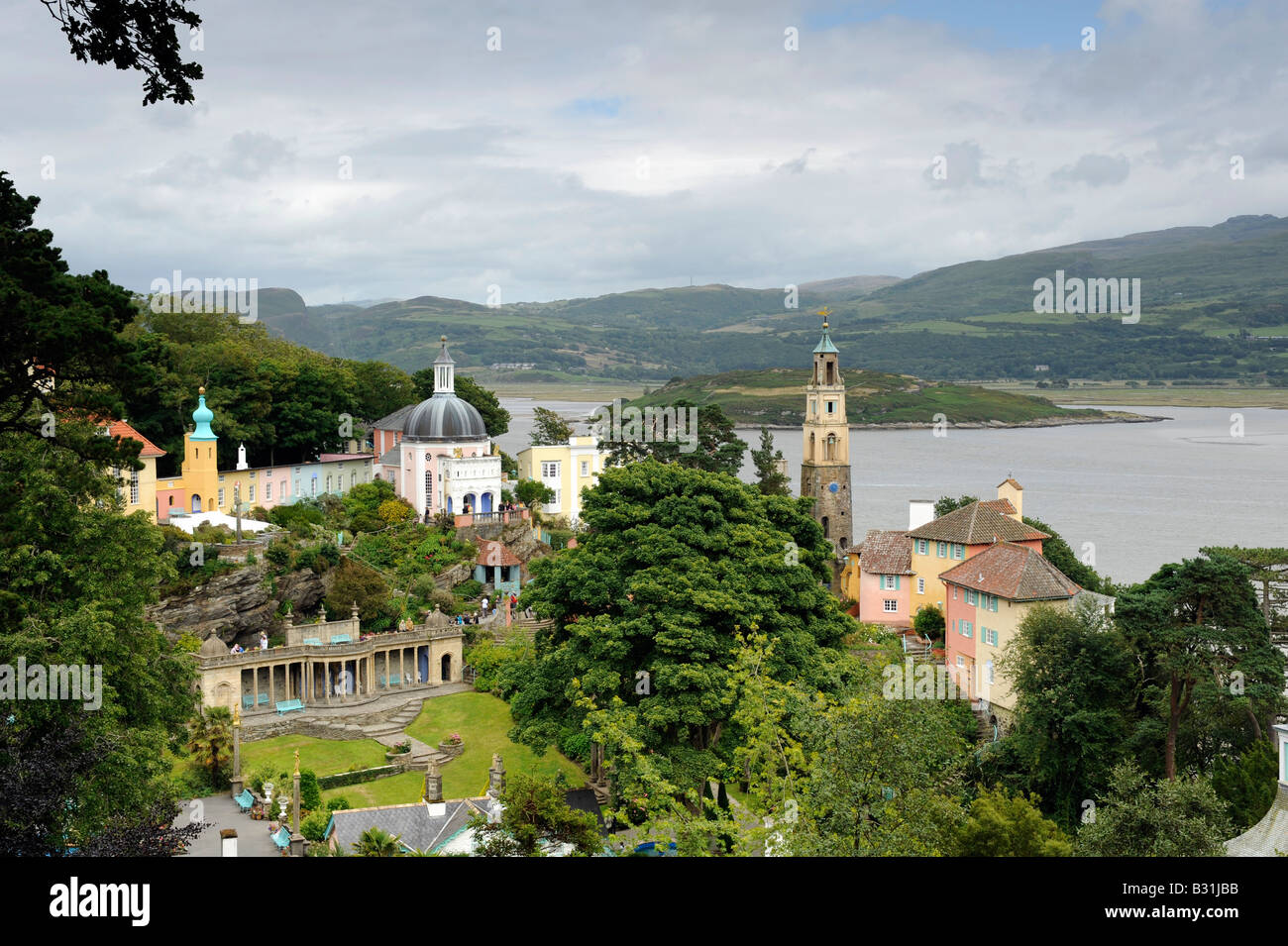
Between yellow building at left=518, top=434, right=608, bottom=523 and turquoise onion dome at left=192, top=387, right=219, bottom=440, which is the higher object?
turquoise onion dome at left=192, top=387, right=219, bottom=440

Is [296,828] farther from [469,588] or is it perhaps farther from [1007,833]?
[469,588]

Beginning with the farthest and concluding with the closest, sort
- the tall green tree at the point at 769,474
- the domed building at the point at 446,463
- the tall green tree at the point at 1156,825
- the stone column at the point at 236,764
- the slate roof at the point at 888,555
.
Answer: the tall green tree at the point at 769,474, the domed building at the point at 446,463, the slate roof at the point at 888,555, the stone column at the point at 236,764, the tall green tree at the point at 1156,825

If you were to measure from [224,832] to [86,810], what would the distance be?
8893 millimetres

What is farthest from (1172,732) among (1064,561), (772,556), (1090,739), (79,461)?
(79,461)

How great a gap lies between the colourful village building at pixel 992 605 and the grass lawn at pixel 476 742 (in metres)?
15.1

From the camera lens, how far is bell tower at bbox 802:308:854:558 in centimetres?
6781

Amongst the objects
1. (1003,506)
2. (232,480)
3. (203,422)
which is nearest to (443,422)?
(232,480)

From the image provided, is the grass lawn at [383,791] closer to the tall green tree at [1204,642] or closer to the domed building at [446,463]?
the tall green tree at [1204,642]

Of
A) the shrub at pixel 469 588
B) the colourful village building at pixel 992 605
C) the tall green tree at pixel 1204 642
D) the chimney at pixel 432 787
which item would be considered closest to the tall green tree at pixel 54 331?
the chimney at pixel 432 787

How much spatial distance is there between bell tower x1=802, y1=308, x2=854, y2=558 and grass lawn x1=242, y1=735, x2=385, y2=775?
35.0 metres

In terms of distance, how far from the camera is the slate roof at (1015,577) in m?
40.0

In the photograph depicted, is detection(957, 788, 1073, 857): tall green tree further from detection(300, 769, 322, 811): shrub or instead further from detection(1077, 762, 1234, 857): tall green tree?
detection(300, 769, 322, 811): shrub

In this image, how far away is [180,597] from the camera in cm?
4419

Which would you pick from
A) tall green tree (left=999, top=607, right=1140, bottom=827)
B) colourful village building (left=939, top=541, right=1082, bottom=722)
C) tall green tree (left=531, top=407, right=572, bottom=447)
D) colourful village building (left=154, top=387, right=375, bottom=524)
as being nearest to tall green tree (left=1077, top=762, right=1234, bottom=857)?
tall green tree (left=999, top=607, right=1140, bottom=827)
